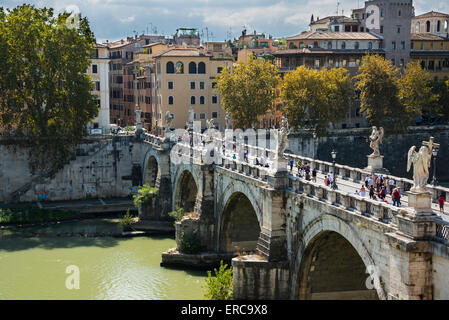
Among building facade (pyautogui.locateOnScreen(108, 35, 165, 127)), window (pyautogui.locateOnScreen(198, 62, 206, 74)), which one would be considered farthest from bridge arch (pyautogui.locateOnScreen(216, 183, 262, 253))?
building facade (pyautogui.locateOnScreen(108, 35, 165, 127))

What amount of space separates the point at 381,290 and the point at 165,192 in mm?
28103

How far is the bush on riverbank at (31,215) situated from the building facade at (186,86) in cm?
1891

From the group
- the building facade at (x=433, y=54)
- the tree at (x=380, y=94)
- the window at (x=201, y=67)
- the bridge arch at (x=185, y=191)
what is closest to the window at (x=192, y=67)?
the window at (x=201, y=67)

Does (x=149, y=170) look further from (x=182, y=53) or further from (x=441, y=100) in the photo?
(x=441, y=100)

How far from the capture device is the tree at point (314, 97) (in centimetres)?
5609

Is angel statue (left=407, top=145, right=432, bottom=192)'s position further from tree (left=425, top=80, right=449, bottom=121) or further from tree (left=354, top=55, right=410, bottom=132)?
tree (left=425, top=80, right=449, bottom=121)

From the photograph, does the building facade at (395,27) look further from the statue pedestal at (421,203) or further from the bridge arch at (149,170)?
the statue pedestal at (421,203)

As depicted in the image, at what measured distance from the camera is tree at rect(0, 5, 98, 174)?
48.9m

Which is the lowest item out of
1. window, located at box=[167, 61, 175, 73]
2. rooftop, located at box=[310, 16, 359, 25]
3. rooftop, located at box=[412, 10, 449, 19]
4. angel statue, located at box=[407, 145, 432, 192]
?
angel statue, located at box=[407, 145, 432, 192]

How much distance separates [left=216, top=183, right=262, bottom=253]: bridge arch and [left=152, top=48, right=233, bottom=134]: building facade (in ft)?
98.5

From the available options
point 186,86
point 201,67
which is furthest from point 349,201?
point 201,67

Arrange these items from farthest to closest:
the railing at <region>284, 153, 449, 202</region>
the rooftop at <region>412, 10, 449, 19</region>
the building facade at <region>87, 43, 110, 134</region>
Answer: the rooftop at <region>412, 10, 449, 19</region>, the building facade at <region>87, 43, 110, 134</region>, the railing at <region>284, 153, 449, 202</region>
